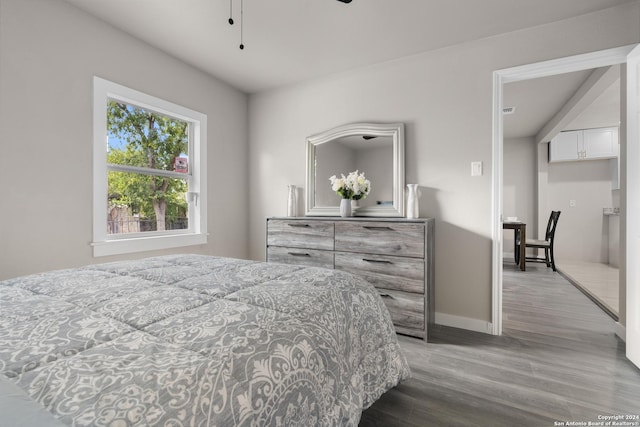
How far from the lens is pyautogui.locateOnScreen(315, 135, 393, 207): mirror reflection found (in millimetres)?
2982

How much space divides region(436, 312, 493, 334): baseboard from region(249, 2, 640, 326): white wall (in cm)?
2

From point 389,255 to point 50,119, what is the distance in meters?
2.69

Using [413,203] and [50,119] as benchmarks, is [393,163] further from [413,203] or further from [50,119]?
[50,119]

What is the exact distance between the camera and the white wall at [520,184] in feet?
20.2

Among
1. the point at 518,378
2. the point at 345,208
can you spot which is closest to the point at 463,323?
the point at 518,378

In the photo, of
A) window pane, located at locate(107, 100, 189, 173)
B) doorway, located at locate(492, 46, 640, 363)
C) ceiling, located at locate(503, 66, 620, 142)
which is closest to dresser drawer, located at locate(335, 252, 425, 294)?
doorway, located at locate(492, 46, 640, 363)

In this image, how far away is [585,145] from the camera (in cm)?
564

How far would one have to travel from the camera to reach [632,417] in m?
1.46

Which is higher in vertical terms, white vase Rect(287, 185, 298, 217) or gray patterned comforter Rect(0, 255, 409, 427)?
white vase Rect(287, 185, 298, 217)

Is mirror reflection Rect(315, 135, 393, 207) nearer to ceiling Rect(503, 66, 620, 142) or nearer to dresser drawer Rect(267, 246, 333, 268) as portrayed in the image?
dresser drawer Rect(267, 246, 333, 268)

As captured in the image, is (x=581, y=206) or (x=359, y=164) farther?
(x=581, y=206)

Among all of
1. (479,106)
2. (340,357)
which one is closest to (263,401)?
(340,357)

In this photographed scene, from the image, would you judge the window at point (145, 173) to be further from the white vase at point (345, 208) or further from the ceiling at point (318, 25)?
the white vase at point (345, 208)

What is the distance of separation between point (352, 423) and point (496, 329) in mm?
2031
